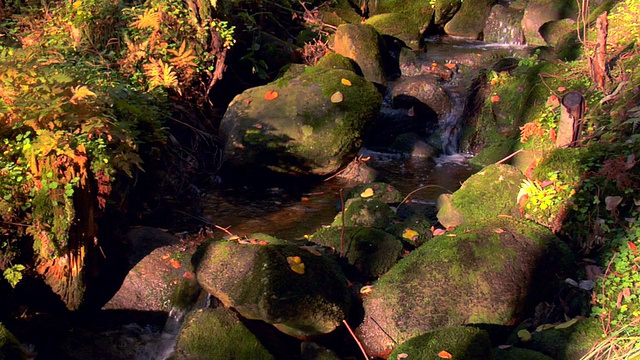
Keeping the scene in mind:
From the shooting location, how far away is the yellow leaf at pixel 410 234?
6.07 metres

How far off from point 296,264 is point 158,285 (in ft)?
4.72

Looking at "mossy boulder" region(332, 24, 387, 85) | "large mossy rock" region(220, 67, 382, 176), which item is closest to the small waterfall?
"large mossy rock" region(220, 67, 382, 176)

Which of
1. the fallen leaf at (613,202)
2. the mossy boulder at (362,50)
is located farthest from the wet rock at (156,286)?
the mossy boulder at (362,50)

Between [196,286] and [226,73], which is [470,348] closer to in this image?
[196,286]

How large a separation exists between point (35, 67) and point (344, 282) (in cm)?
311

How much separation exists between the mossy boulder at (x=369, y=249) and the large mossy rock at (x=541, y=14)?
860 cm

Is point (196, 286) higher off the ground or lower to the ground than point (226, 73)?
lower

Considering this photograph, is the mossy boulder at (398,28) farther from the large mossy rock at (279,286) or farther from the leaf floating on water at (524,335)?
the leaf floating on water at (524,335)

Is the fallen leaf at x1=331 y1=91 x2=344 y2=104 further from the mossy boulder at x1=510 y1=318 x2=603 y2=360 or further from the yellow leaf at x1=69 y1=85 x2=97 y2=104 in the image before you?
the mossy boulder at x1=510 y1=318 x2=603 y2=360

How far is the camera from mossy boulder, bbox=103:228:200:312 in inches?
210

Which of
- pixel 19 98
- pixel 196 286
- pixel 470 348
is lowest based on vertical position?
pixel 196 286

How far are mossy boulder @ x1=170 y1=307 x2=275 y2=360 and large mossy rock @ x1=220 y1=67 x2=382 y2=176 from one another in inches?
161

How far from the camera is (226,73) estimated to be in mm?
9969

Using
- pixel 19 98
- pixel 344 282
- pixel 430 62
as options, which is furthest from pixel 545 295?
pixel 430 62
